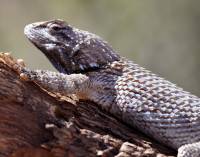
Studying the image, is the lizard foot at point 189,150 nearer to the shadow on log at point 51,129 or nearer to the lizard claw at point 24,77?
the shadow on log at point 51,129

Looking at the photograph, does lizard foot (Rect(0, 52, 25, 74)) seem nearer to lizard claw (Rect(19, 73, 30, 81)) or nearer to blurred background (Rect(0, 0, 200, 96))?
lizard claw (Rect(19, 73, 30, 81))

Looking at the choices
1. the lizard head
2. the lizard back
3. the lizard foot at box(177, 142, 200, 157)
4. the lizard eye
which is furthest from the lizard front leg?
the lizard foot at box(177, 142, 200, 157)

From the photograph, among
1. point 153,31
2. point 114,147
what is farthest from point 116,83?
point 153,31

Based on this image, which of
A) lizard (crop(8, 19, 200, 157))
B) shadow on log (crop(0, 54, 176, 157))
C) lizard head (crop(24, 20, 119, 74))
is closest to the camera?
shadow on log (crop(0, 54, 176, 157))

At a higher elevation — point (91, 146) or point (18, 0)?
point (18, 0)

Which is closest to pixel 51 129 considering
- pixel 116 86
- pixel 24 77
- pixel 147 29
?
pixel 24 77

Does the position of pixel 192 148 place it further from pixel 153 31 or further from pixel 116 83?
pixel 153 31

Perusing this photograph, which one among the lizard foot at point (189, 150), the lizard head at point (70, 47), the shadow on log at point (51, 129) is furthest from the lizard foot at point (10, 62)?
the lizard foot at point (189, 150)
